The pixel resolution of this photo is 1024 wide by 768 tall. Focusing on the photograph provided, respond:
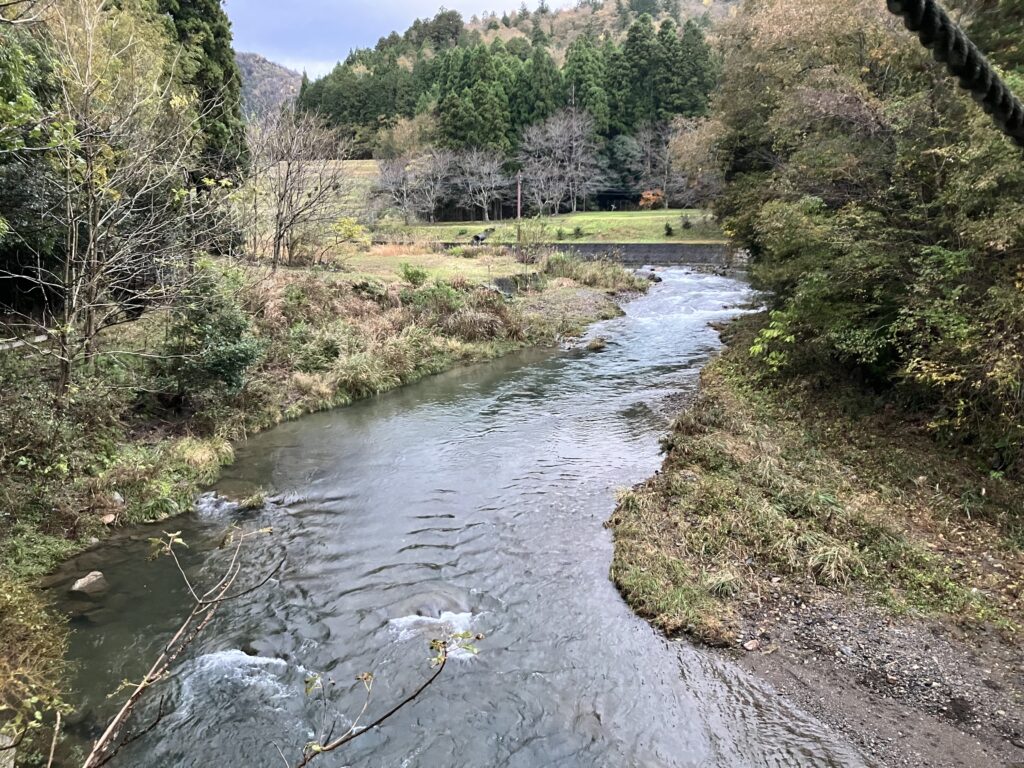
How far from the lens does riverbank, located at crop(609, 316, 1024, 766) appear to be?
15.6 ft

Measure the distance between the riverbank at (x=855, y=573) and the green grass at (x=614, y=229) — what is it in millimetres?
32012

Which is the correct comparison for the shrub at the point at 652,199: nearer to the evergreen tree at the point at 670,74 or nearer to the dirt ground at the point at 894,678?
the evergreen tree at the point at 670,74

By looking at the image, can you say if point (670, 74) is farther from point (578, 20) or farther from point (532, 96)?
point (578, 20)

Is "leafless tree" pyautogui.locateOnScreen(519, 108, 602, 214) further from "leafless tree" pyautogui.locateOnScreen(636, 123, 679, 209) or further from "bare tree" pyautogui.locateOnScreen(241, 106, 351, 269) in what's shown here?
"bare tree" pyautogui.locateOnScreen(241, 106, 351, 269)

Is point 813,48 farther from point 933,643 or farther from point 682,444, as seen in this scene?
point 933,643

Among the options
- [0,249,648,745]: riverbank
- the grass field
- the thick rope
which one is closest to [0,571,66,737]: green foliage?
[0,249,648,745]: riverbank

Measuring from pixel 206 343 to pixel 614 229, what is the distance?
39.3 metres

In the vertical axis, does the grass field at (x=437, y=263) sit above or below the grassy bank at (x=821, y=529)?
above

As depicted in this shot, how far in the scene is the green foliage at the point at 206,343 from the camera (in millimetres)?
10891

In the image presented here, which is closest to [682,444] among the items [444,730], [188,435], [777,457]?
[777,457]

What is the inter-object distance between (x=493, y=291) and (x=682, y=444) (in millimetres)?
12879

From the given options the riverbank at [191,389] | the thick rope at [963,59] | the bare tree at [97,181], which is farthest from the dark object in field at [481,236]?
the thick rope at [963,59]

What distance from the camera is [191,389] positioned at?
36.5 ft

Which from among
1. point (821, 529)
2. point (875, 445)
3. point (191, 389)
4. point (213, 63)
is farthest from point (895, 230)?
point (213, 63)
